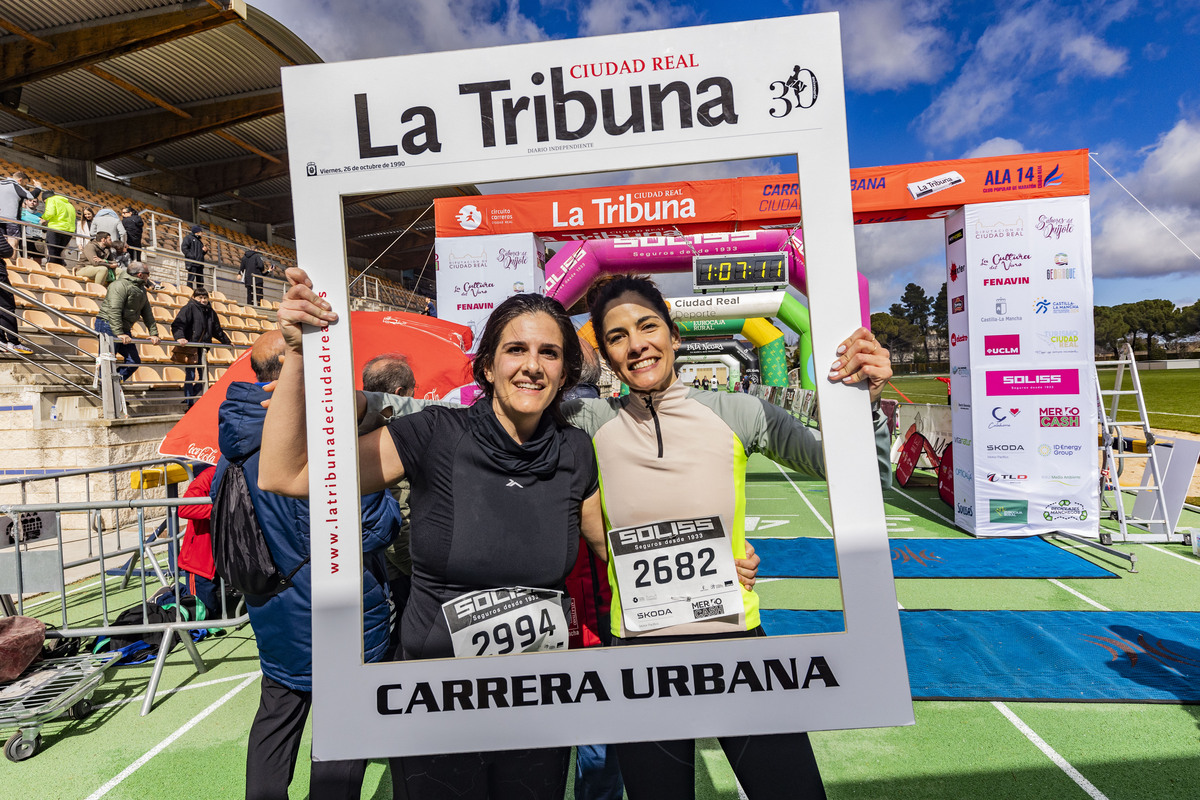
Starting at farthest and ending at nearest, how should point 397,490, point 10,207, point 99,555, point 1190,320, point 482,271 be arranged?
point 1190,320 → point 10,207 → point 482,271 → point 99,555 → point 397,490

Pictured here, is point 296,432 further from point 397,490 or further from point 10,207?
point 10,207

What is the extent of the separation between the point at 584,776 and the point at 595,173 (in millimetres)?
1978

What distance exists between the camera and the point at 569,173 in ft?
4.07

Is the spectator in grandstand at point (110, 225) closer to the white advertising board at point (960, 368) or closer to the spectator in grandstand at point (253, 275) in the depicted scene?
the spectator in grandstand at point (253, 275)

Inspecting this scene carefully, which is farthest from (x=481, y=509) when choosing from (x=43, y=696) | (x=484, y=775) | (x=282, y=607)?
(x=43, y=696)

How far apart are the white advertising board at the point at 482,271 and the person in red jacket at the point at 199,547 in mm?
4171

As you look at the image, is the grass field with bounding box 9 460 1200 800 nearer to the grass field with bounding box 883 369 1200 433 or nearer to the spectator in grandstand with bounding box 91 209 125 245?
the spectator in grandstand with bounding box 91 209 125 245

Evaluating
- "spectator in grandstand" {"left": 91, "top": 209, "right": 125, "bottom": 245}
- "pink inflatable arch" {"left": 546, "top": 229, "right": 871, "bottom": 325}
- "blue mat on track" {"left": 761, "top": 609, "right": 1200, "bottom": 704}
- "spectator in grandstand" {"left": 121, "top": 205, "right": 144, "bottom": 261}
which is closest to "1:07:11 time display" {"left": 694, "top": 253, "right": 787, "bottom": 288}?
"pink inflatable arch" {"left": 546, "top": 229, "right": 871, "bottom": 325}

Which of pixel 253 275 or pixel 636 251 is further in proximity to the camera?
pixel 253 275

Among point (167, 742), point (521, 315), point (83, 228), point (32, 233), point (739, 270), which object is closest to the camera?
point (521, 315)

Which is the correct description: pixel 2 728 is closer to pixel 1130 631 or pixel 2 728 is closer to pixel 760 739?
pixel 760 739

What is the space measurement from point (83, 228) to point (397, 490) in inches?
568

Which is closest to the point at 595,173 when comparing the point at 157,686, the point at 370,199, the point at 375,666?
the point at 370,199

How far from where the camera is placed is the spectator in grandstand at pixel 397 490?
206cm
